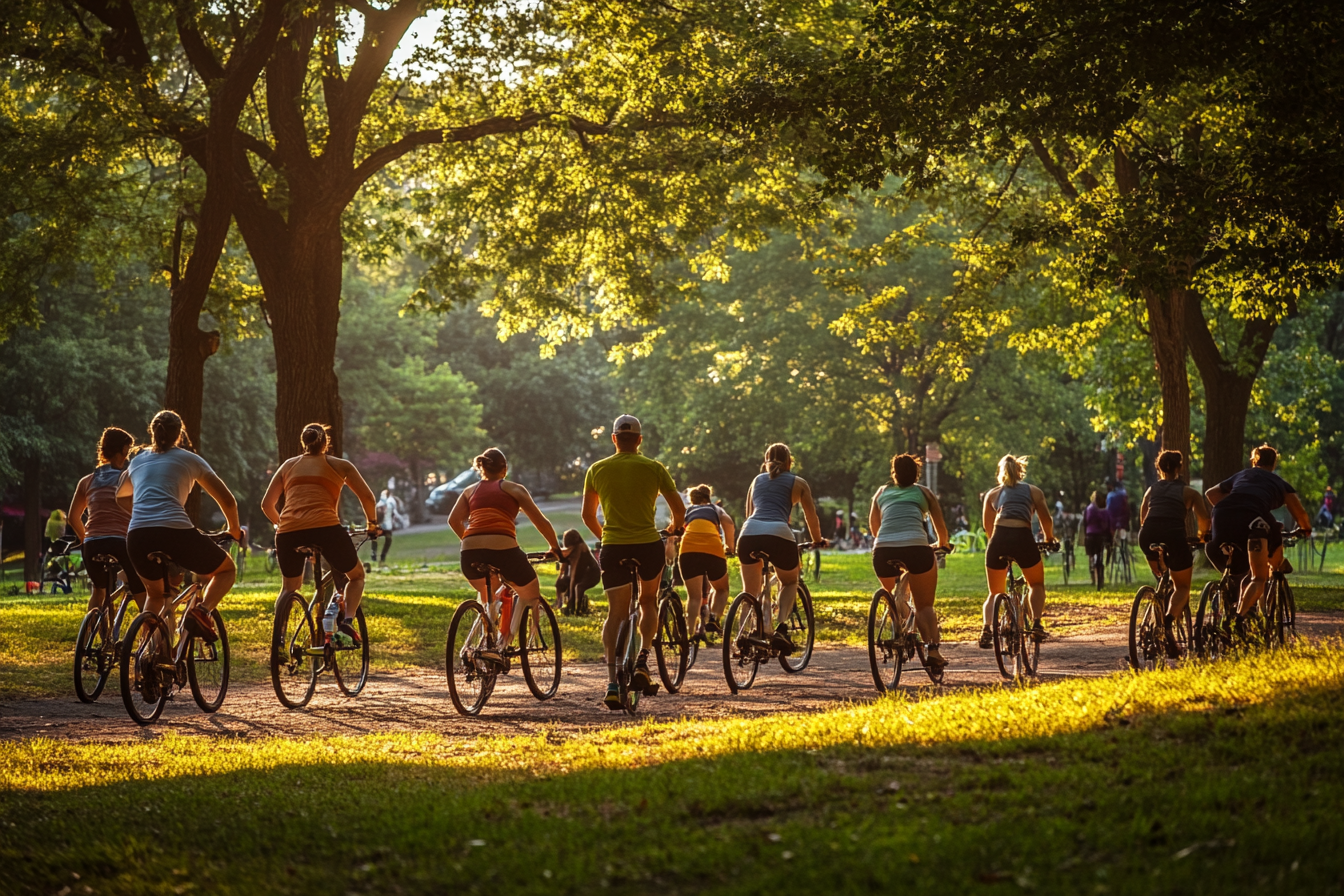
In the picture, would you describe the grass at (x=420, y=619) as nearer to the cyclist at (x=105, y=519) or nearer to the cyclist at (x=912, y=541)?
the cyclist at (x=105, y=519)

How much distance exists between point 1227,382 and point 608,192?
35.7 feet

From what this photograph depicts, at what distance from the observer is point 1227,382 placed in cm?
2430

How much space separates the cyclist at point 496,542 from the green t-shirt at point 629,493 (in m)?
0.74

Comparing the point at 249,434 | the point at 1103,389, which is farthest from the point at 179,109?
the point at 249,434

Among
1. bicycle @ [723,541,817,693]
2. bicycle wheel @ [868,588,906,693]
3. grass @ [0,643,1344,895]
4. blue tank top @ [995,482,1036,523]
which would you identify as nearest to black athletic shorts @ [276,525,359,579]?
grass @ [0,643,1344,895]

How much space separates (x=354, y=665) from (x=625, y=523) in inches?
145

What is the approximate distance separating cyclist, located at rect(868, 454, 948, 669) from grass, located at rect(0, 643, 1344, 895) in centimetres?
252

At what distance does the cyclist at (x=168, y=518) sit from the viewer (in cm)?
1016

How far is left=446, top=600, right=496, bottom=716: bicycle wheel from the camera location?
10.3 metres

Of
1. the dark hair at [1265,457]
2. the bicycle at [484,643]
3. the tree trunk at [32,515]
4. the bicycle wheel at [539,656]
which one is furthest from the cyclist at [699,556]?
the tree trunk at [32,515]

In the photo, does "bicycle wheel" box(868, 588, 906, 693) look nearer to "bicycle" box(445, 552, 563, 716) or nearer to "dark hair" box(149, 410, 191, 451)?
"bicycle" box(445, 552, 563, 716)

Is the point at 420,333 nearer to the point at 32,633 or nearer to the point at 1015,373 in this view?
the point at 1015,373

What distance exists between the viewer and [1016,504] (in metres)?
11.7

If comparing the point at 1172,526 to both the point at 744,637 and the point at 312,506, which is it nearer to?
the point at 744,637
